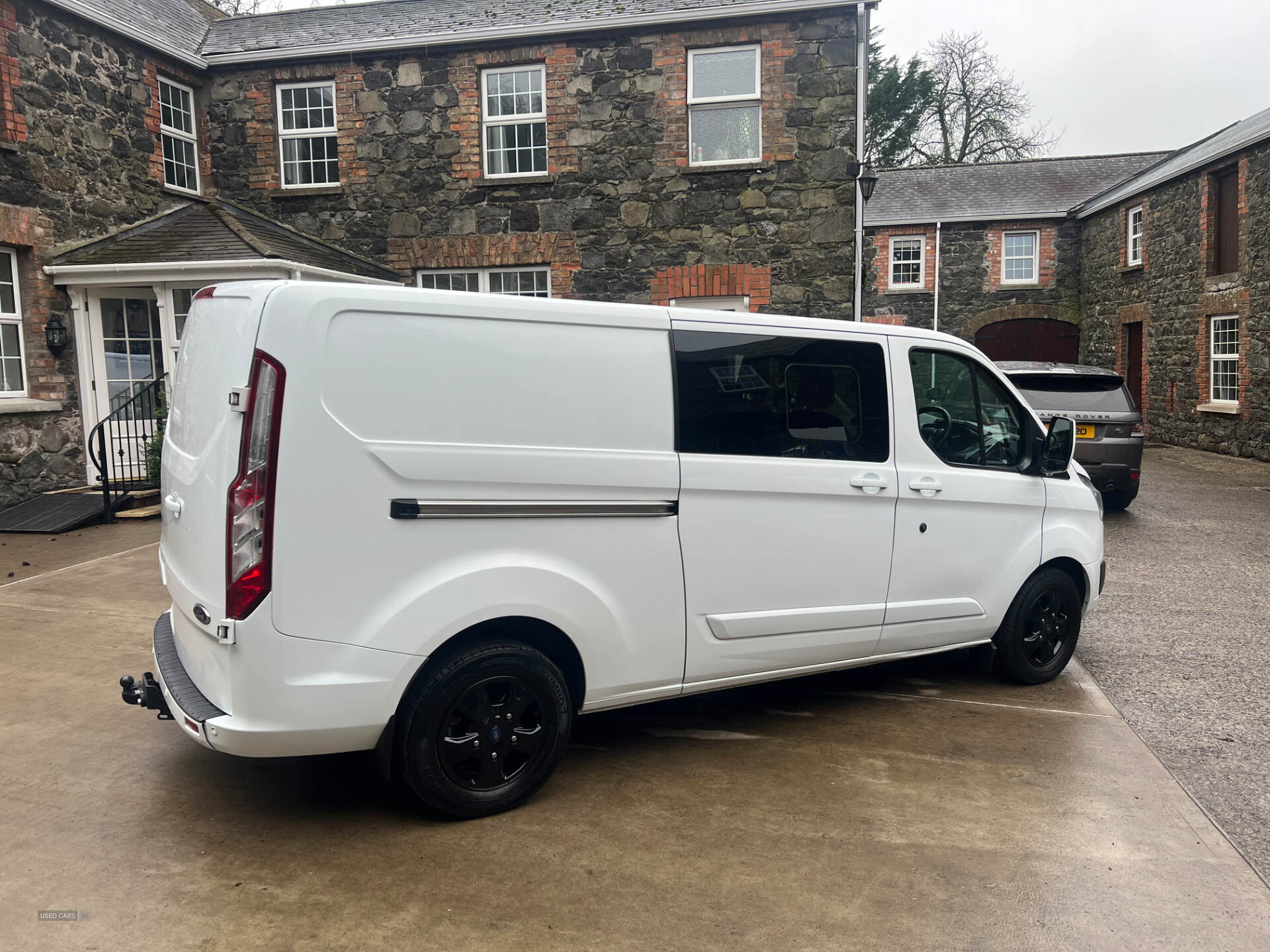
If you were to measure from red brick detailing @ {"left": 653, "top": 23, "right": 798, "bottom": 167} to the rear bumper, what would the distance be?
10.6m

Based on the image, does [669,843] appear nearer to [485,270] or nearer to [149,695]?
[149,695]

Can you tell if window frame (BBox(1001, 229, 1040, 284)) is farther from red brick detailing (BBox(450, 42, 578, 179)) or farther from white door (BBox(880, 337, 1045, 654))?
white door (BBox(880, 337, 1045, 654))

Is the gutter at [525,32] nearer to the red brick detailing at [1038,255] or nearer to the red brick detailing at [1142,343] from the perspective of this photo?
the red brick detailing at [1142,343]

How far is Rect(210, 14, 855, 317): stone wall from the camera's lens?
12141 millimetres

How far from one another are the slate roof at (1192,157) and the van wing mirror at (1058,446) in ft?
48.4

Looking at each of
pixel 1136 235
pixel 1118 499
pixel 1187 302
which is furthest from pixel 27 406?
pixel 1136 235

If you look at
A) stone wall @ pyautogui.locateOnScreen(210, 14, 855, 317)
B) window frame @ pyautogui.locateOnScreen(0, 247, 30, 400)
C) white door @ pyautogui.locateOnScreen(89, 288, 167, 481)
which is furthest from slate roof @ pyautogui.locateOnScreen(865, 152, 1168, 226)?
window frame @ pyautogui.locateOnScreen(0, 247, 30, 400)

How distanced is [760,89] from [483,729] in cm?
1085

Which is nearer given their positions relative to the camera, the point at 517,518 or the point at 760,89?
the point at 517,518

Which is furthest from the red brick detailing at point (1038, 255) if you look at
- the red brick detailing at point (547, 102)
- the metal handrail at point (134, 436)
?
the metal handrail at point (134, 436)

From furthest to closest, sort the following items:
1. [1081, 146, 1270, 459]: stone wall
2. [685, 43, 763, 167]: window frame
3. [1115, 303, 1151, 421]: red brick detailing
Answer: [1115, 303, 1151, 421]: red brick detailing < [1081, 146, 1270, 459]: stone wall < [685, 43, 763, 167]: window frame

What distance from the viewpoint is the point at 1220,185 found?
18188mm

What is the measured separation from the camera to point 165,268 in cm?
1043

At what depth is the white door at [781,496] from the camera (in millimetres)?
3822
